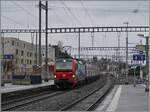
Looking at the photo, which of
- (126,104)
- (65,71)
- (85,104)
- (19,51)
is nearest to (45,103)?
(85,104)

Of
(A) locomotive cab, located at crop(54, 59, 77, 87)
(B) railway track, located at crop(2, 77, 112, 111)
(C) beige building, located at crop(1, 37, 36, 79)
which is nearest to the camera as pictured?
(B) railway track, located at crop(2, 77, 112, 111)

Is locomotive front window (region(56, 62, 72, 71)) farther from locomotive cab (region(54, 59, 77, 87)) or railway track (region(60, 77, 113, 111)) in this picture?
railway track (region(60, 77, 113, 111))

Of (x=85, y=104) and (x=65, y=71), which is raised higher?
(x=65, y=71)

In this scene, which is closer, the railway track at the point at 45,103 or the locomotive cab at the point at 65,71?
the railway track at the point at 45,103

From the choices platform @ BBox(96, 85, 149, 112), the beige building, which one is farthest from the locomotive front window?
the beige building

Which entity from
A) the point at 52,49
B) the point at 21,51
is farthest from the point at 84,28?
the point at 52,49

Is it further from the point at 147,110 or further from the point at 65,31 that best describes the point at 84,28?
the point at 147,110

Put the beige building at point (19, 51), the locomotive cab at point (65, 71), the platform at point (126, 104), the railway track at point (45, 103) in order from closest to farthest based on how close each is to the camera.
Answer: the platform at point (126, 104)
the railway track at point (45, 103)
the locomotive cab at point (65, 71)
the beige building at point (19, 51)

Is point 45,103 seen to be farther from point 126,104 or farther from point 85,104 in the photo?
point 126,104

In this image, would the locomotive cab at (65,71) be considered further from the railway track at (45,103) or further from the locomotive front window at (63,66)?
the railway track at (45,103)

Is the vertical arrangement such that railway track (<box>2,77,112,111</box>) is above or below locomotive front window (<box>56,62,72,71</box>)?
below

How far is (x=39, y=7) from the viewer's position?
4909cm

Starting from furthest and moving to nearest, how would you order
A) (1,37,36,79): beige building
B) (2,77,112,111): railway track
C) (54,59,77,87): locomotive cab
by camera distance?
(1,37,36,79): beige building, (54,59,77,87): locomotive cab, (2,77,112,111): railway track

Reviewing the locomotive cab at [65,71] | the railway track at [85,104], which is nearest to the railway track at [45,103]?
the railway track at [85,104]
